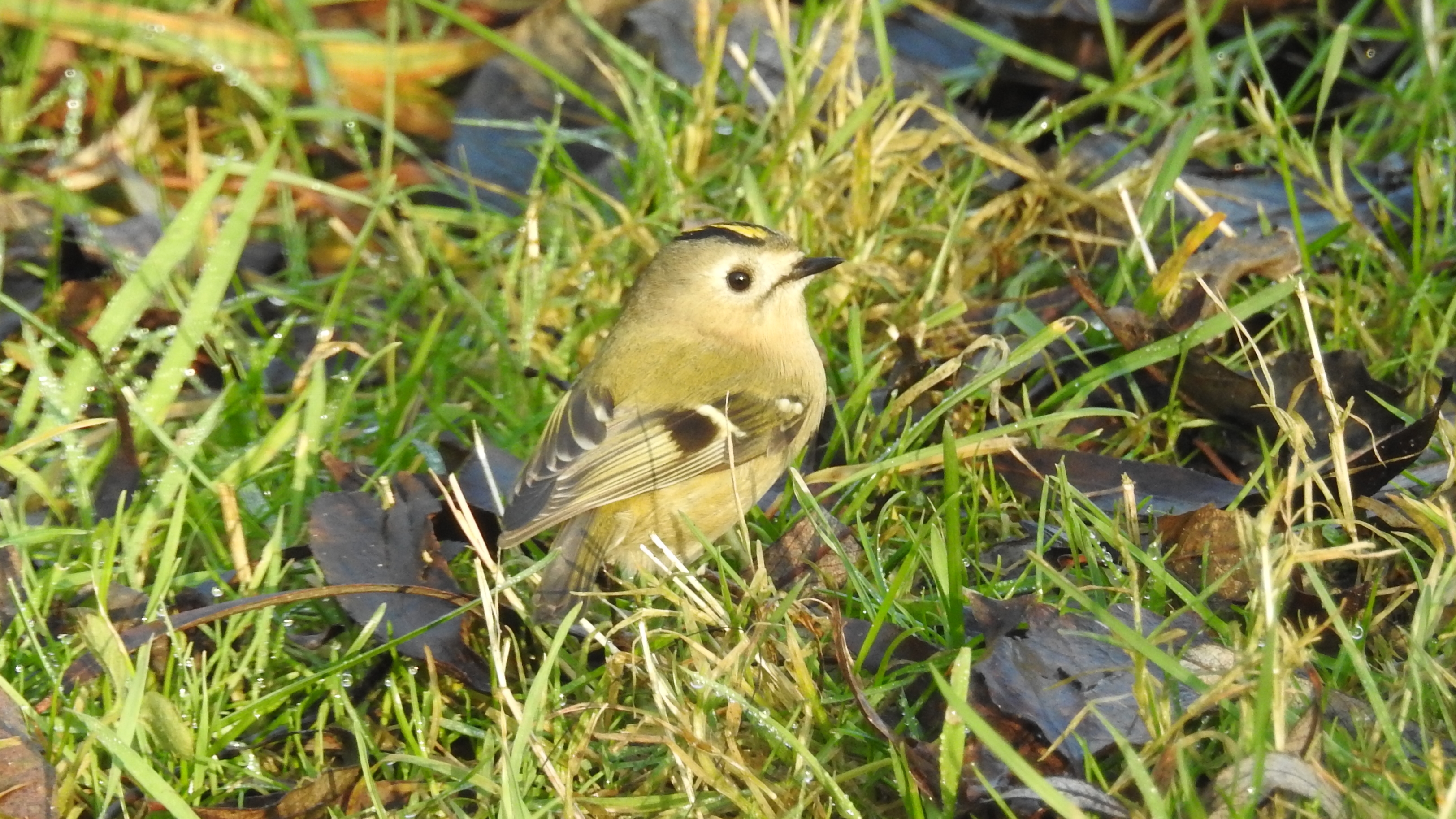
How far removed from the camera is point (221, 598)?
2637 mm

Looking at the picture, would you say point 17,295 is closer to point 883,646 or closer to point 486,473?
point 486,473

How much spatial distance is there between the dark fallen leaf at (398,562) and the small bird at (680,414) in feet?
0.46

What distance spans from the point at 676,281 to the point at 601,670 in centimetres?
108

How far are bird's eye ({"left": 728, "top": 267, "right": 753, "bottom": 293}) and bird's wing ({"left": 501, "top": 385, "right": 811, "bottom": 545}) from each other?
259 millimetres

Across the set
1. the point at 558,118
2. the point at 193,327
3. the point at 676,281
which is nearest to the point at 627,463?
the point at 676,281

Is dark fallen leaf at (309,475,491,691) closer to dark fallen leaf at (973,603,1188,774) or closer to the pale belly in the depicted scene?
the pale belly

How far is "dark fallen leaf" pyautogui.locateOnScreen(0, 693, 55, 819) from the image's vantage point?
2137 millimetres

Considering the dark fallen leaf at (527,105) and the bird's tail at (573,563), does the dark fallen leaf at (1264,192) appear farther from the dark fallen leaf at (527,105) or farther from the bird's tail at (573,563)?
the bird's tail at (573,563)

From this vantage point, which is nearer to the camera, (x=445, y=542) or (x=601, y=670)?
(x=601, y=670)

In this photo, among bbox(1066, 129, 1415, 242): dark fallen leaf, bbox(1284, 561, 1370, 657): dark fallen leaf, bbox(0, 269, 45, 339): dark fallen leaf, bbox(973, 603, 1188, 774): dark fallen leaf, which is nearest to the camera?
bbox(973, 603, 1188, 774): dark fallen leaf

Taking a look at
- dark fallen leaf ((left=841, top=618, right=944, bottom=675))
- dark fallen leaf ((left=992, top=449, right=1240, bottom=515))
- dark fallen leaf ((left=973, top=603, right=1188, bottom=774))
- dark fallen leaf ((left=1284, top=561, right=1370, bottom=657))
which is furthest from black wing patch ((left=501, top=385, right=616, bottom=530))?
dark fallen leaf ((left=1284, top=561, right=1370, bottom=657))

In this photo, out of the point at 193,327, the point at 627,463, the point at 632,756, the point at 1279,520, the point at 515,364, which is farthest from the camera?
the point at 515,364

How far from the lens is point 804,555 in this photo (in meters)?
2.54

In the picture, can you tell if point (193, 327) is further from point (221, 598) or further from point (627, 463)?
point (627, 463)
